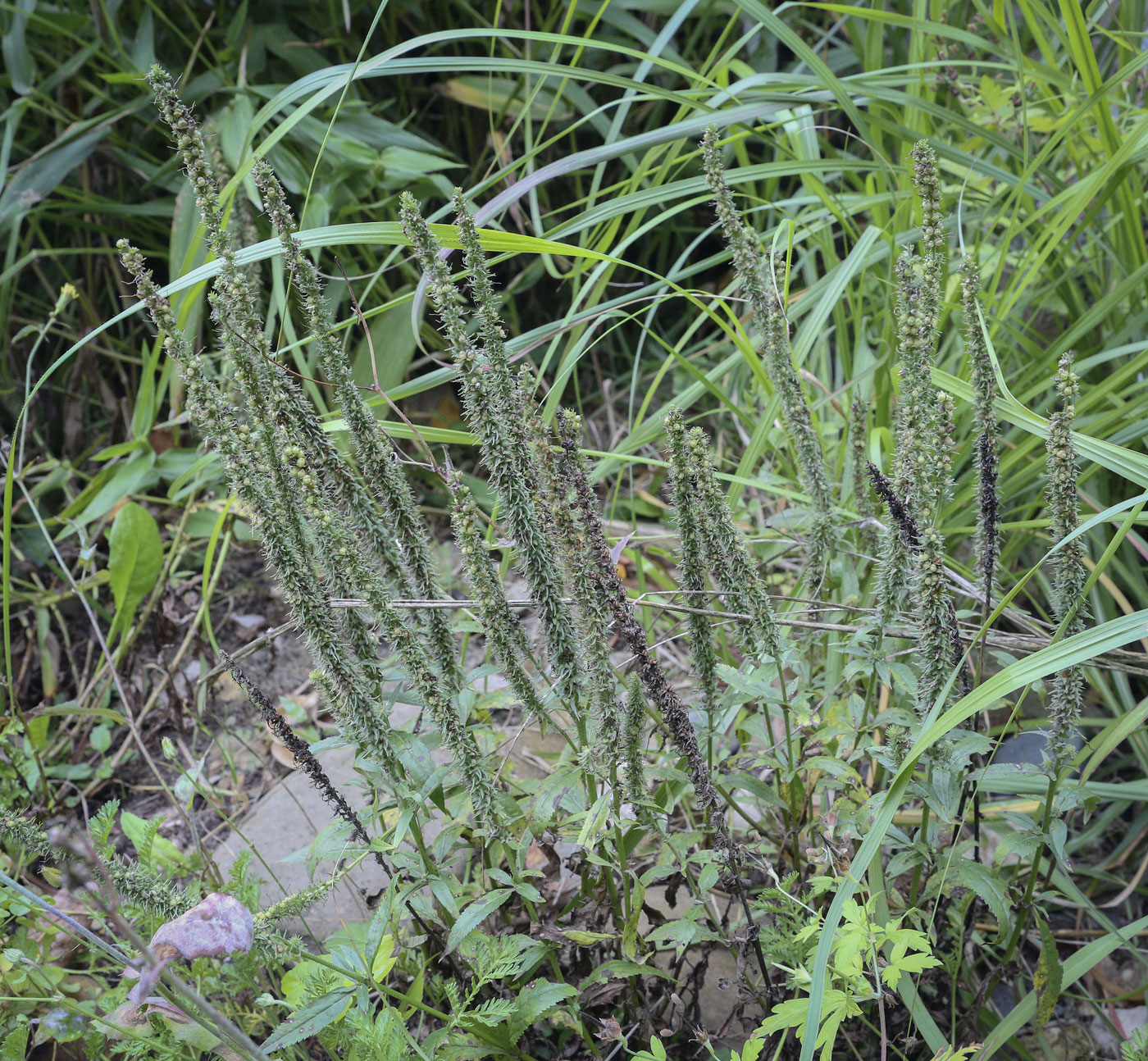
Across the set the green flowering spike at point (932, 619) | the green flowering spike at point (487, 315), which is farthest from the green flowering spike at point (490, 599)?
the green flowering spike at point (932, 619)

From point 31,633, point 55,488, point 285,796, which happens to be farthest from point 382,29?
point 285,796

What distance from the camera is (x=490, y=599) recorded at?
172cm

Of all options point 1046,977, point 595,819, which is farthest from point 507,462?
point 1046,977

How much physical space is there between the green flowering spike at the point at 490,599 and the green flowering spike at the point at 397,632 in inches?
5.2

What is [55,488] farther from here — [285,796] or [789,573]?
[789,573]

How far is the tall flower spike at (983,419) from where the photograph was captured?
1.74 m

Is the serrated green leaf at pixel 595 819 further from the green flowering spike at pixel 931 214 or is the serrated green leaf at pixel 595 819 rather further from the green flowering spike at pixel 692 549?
the green flowering spike at pixel 931 214

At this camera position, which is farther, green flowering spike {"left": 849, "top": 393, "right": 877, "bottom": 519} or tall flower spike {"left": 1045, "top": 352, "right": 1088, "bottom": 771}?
green flowering spike {"left": 849, "top": 393, "right": 877, "bottom": 519}

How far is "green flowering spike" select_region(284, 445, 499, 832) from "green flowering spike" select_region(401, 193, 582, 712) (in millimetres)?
214

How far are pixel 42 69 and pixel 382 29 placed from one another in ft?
5.13

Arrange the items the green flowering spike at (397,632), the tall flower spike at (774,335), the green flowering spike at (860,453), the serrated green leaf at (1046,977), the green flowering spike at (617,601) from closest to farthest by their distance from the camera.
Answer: the green flowering spike at (617,601)
the green flowering spike at (397,632)
the serrated green leaf at (1046,977)
the tall flower spike at (774,335)
the green flowering spike at (860,453)

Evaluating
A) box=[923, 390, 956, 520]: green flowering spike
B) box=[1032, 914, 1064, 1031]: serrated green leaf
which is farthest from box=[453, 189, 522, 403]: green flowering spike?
box=[1032, 914, 1064, 1031]: serrated green leaf

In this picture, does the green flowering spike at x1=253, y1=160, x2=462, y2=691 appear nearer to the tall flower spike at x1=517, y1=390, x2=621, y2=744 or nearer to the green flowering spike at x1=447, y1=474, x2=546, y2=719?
the green flowering spike at x1=447, y1=474, x2=546, y2=719

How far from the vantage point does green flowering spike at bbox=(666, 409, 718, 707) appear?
5.39ft
